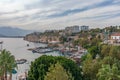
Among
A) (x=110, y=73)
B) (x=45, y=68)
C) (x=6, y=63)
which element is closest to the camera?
(x=110, y=73)

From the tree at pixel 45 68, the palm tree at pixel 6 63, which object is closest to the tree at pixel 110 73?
the tree at pixel 45 68

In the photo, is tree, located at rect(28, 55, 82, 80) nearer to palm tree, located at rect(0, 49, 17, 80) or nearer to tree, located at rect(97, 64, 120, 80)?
palm tree, located at rect(0, 49, 17, 80)

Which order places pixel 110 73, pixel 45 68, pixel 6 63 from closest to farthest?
pixel 110 73
pixel 45 68
pixel 6 63

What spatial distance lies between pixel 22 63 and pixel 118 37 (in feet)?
123

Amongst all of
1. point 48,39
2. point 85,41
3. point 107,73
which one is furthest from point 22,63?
point 48,39

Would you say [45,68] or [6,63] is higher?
[6,63]

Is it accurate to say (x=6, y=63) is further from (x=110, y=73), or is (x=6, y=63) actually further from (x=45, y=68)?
(x=110, y=73)

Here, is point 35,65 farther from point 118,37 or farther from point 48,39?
point 48,39

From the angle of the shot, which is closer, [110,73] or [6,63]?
[110,73]

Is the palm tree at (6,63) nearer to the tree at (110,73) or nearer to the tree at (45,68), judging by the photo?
the tree at (45,68)

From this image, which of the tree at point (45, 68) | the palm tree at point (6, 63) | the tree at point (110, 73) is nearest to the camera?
the tree at point (110, 73)

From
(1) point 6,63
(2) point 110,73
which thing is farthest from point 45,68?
(2) point 110,73

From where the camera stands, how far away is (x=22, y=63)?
74438 millimetres

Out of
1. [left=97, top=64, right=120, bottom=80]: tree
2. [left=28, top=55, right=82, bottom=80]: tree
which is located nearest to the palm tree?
[left=28, top=55, right=82, bottom=80]: tree
